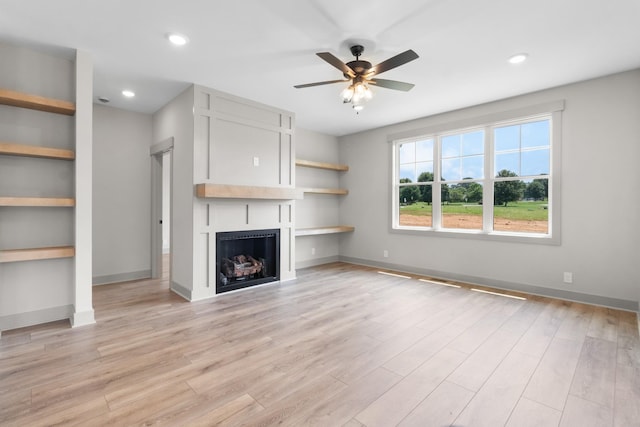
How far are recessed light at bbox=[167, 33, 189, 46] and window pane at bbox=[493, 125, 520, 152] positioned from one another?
429 centimetres

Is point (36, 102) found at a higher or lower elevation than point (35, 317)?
higher

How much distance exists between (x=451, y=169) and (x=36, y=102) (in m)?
5.37

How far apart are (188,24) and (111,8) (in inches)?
22.0

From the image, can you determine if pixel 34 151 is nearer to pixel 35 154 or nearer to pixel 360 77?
pixel 35 154

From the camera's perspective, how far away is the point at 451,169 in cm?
505

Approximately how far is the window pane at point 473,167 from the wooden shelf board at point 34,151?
5.18m

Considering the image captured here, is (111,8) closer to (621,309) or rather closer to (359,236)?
(359,236)

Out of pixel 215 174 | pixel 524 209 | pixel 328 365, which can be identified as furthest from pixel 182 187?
pixel 524 209

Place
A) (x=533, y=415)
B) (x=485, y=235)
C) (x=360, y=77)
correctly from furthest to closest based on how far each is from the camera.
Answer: (x=485, y=235) < (x=360, y=77) < (x=533, y=415)

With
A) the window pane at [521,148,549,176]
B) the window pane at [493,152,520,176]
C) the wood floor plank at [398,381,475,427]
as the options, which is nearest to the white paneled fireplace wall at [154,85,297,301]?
the wood floor plank at [398,381,475,427]

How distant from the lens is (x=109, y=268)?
4.62 m

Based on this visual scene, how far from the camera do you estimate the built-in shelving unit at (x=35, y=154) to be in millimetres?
2742

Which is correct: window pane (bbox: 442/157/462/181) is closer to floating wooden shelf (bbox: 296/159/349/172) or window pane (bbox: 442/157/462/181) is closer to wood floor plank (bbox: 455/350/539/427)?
floating wooden shelf (bbox: 296/159/349/172)

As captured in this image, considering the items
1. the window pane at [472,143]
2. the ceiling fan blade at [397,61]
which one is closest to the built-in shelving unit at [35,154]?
the ceiling fan blade at [397,61]
